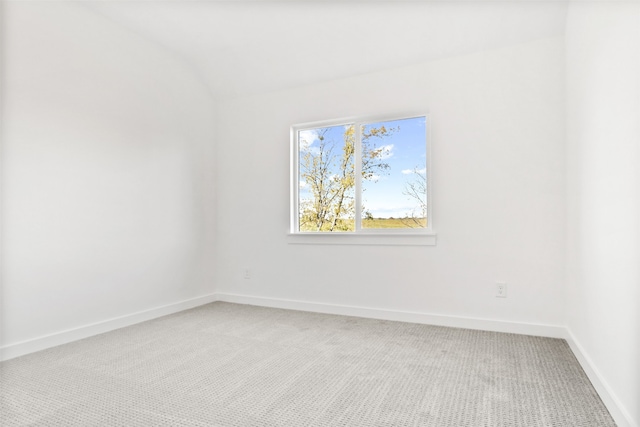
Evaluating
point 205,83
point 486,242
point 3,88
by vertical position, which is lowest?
point 486,242

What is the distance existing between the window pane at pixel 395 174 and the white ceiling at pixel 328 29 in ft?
1.92

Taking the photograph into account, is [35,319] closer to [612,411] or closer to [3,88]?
[3,88]

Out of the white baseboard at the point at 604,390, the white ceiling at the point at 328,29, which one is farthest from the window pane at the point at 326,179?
the white baseboard at the point at 604,390

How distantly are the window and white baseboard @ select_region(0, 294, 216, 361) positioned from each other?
141cm

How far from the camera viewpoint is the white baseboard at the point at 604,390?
5.02 feet

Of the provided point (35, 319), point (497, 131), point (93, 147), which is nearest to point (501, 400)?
point (497, 131)

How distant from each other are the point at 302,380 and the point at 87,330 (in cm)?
190

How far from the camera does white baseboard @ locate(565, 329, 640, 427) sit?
1531 millimetres

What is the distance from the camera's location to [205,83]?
4207 mm

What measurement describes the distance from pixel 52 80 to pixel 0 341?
71.0 inches

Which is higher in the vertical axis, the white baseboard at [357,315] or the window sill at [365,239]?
the window sill at [365,239]

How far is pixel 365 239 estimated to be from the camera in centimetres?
357

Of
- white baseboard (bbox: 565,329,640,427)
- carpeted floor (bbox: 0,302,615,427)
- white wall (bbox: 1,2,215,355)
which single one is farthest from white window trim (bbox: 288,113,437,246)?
white baseboard (bbox: 565,329,640,427)

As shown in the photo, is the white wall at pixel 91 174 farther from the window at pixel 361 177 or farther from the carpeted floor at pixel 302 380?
the window at pixel 361 177
